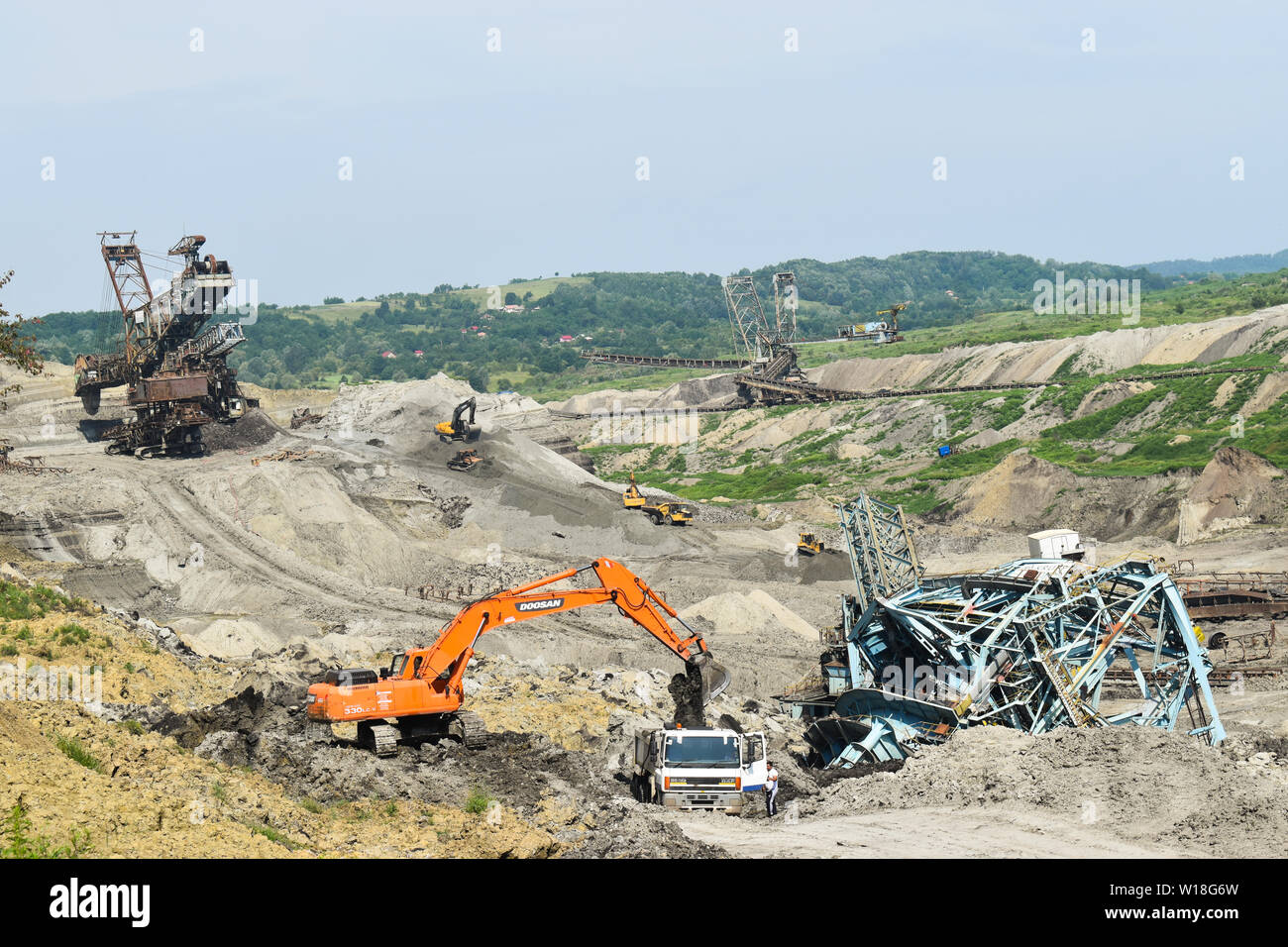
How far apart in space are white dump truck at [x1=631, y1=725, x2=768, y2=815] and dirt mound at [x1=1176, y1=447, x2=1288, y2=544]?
121 feet

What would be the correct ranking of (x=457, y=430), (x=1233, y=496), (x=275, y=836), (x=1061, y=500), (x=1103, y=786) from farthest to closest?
(x=457, y=430)
(x=1061, y=500)
(x=1233, y=496)
(x=1103, y=786)
(x=275, y=836)

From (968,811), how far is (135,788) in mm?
10208

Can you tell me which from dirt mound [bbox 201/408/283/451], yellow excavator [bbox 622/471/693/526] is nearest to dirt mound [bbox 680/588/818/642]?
yellow excavator [bbox 622/471/693/526]

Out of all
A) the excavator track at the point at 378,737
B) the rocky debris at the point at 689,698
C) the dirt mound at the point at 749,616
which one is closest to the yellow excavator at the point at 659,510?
the dirt mound at the point at 749,616

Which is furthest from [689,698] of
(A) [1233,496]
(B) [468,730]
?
(A) [1233,496]

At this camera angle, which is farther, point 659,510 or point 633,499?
point 633,499

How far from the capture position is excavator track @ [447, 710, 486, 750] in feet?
67.8

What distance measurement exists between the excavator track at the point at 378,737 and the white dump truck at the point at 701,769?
3.91 meters

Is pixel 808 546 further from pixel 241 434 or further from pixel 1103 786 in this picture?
pixel 1103 786

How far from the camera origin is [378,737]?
1941 cm

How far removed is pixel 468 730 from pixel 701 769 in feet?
15.4

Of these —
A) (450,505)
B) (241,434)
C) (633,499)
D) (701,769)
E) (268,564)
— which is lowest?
(268,564)
